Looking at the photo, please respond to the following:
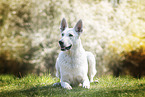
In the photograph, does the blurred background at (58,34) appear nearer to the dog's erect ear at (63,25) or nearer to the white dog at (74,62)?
the dog's erect ear at (63,25)

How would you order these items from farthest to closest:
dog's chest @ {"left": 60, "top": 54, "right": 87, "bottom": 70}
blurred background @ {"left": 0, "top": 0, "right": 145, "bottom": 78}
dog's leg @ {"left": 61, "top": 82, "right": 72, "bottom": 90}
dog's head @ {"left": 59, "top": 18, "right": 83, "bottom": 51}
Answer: blurred background @ {"left": 0, "top": 0, "right": 145, "bottom": 78} < dog's chest @ {"left": 60, "top": 54, "right": 87, "bottom": 70} < dog's leg @ {"left": 61, "top": 82, "right": 72, "bottom": 90} < dog's head @ {"left": 59, "top": 18, "right": 83, "bottom": 51}

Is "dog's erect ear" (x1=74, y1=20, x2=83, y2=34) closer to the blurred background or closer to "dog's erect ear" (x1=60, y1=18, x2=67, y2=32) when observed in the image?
"dog's erect ear" (x1=60, y1=18, x2=67, y2=32)

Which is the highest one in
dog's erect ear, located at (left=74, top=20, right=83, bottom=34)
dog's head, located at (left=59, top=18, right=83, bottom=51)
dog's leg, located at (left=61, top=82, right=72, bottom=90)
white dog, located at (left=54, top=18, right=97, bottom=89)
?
dog's erect ear, located at (left=74, top=20, right=83, bottom=34)

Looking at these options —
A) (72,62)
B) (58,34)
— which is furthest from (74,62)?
(58,34)

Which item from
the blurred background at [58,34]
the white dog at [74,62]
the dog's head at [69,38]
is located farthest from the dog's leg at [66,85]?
the blurred background at [58,34]

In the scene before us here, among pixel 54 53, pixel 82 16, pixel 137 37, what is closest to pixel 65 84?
pixel 54 53

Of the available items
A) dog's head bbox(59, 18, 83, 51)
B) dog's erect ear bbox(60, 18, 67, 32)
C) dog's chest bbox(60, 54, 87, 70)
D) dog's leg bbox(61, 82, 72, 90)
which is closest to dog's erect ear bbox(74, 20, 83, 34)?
dog's head bbox(59, 18, 83, 51)

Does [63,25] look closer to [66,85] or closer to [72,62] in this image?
[72,62]

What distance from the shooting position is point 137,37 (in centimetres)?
979

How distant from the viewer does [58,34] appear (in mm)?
9500

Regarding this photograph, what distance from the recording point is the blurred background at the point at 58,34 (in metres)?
9.47

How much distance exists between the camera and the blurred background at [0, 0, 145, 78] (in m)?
9.47

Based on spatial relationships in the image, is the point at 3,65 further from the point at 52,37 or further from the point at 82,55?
the point at 82,55

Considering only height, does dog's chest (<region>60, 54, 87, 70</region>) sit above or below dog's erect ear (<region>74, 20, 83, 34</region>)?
below
